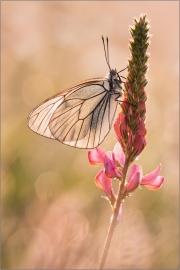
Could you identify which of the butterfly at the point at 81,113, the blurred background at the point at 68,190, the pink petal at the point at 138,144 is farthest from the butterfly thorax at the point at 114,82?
the pink petal at the point at 138,144

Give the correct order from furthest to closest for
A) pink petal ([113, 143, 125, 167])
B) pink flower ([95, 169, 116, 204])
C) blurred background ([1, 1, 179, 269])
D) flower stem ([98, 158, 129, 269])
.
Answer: blurred background ([1, 1, 179, 269]) → pink petal ([113, 143, 125, 167]) → pink flower ([95, 169, 116, 204]) → flower stem ([98, 158, 129, 269])

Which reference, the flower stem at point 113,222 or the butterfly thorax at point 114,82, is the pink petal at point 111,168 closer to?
the flower stem at point 113,222

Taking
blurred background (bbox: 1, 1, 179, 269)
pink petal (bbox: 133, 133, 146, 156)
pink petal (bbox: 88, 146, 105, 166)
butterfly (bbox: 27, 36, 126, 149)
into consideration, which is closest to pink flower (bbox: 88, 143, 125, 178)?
pink petal (bbox: 88, 146, 105, 166)

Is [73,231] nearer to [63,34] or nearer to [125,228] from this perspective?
[125,228]

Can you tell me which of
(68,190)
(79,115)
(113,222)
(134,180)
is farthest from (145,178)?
(68,190)

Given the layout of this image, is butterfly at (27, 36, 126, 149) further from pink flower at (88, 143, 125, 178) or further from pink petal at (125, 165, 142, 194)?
pink petal at (125, 165, 142, 194)

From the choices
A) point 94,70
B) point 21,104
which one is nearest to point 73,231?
point 21,104

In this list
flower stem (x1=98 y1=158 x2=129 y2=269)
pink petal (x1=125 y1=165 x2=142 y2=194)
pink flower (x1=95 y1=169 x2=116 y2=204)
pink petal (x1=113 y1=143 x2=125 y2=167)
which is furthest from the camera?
pink petal (x1=113 y1=143 x2=125 y2=167)
